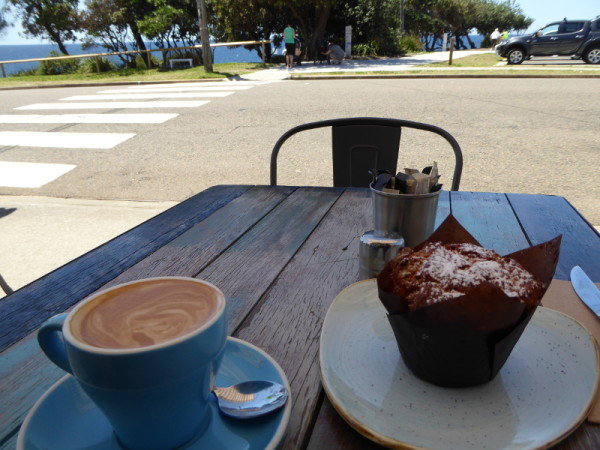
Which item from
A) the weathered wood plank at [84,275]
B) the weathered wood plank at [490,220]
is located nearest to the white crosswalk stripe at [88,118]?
the weathered wood plank at [84,275]

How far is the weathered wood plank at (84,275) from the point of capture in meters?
0.98

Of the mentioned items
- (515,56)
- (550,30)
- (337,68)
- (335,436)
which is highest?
(335,436)

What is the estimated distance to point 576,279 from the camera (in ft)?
3.36

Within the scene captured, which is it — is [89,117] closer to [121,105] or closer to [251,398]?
[121,105]

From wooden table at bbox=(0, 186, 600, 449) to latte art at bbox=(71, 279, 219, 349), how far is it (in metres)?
0.22

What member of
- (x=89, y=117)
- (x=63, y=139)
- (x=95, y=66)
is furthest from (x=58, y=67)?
(x=63, y=139)

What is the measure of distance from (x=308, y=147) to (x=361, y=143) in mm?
3460

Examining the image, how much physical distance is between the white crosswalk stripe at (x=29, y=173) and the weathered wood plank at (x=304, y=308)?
15.2 ft

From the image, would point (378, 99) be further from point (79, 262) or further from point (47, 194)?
point (79, 262)

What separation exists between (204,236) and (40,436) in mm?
861

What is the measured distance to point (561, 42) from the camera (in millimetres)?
14773

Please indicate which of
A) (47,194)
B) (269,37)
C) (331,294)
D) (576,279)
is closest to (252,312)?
(331,294)

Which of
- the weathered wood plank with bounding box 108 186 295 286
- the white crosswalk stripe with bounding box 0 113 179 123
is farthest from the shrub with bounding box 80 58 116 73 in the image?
the weathered wood plank with bounding box 108 186 295 286

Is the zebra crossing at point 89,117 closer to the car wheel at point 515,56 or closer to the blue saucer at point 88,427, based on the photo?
the blue saucer at point 88,427
